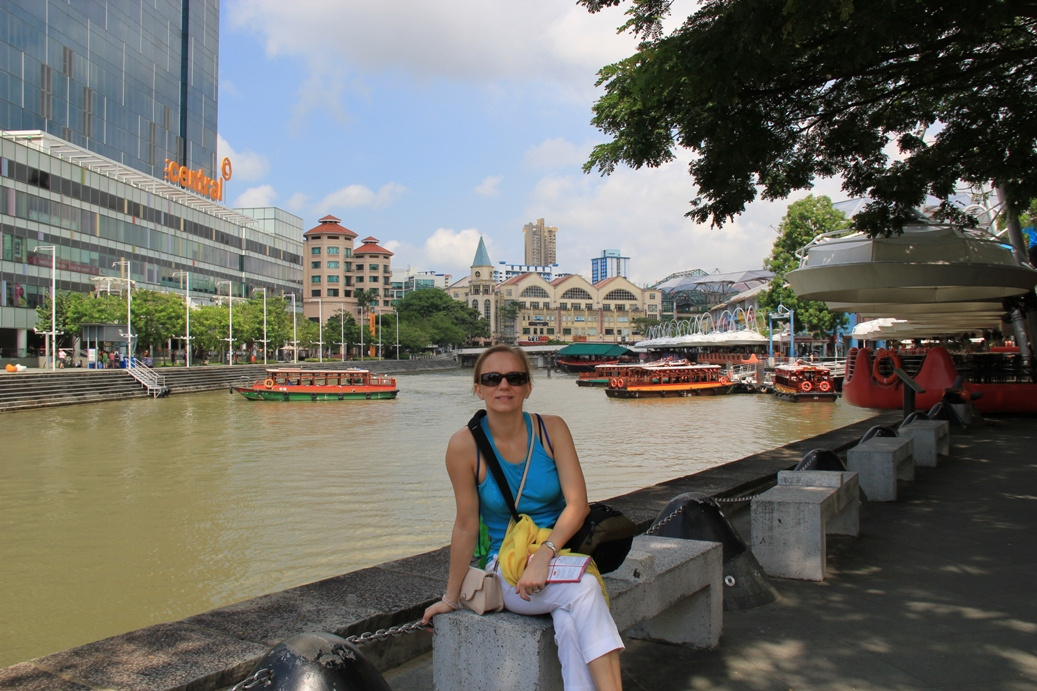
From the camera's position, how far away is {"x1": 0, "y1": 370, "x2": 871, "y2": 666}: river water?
29.3 ft

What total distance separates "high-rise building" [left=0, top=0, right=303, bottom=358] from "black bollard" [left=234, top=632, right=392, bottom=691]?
48.1 meters

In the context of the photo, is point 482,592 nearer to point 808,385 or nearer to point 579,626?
point 579,626

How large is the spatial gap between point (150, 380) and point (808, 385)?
109ft

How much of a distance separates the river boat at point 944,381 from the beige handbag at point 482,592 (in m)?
13.5

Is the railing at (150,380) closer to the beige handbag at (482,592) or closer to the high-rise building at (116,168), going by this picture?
the high-rise building at (116,168)

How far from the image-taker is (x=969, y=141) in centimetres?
976

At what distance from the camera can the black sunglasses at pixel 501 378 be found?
3223mm

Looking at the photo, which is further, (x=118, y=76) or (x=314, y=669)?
(x=118, y=76)

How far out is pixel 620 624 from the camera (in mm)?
3264

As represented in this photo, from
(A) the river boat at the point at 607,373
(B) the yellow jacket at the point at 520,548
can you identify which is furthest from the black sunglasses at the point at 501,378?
(A) the river boat at the point at 607,373

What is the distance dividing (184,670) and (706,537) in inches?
107

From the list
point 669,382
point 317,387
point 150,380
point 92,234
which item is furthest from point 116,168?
point 669,382

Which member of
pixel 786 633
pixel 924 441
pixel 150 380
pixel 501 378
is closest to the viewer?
pixel 501 378

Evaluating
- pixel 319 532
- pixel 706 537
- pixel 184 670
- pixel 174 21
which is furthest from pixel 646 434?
pixel 174 21
